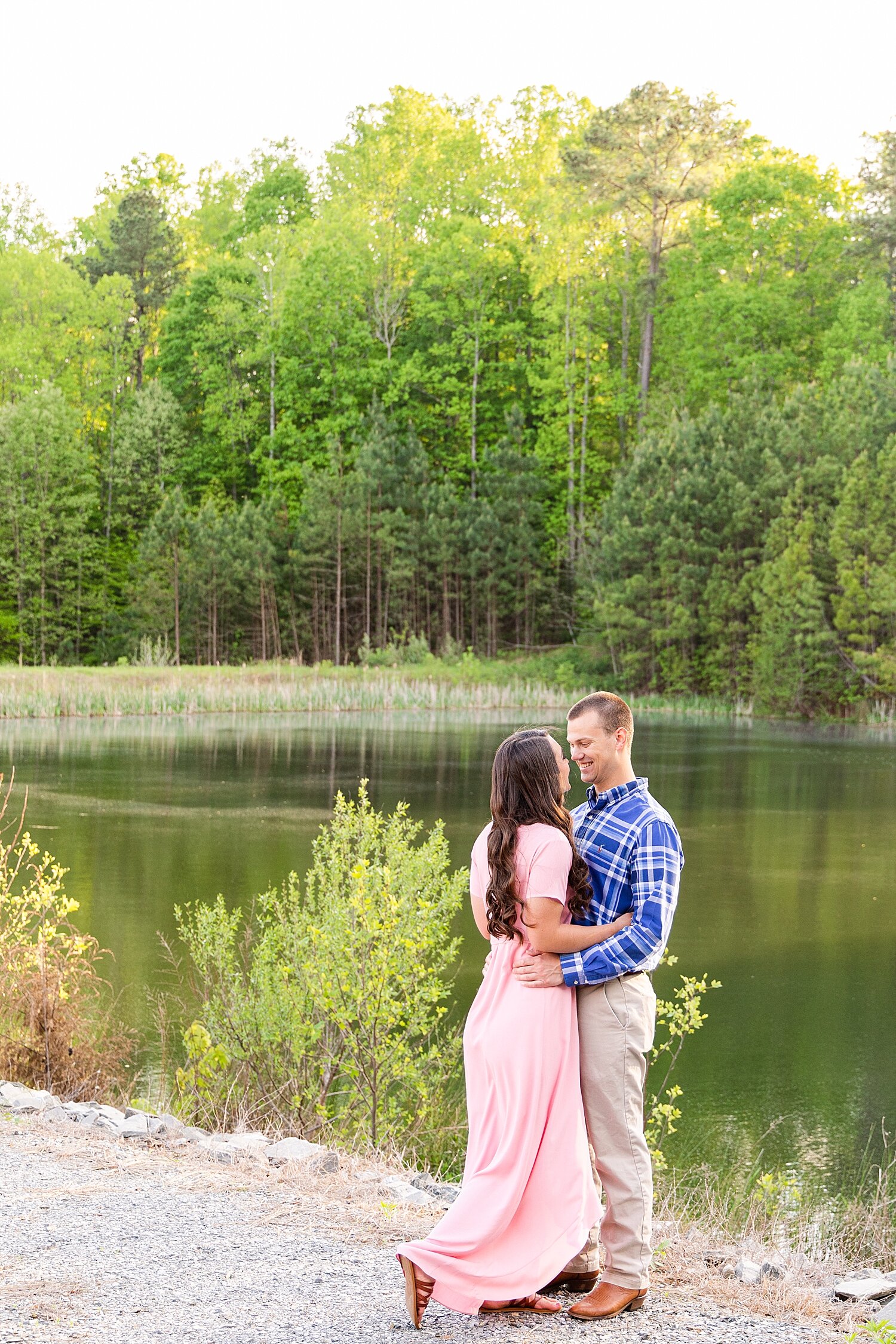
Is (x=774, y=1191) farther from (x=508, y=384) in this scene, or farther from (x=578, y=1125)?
(x=508, y=384)

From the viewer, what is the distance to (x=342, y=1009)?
6.62 m

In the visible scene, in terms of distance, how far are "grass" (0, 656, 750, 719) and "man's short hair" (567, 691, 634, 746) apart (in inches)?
1163

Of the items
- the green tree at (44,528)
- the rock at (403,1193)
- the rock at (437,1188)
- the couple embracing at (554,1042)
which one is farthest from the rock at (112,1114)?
the green tree at (44,528)

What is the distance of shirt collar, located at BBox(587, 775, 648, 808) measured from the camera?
3934 millimetres

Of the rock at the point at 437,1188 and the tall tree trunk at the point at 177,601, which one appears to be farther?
the tall tree trunk at the point at 177,601

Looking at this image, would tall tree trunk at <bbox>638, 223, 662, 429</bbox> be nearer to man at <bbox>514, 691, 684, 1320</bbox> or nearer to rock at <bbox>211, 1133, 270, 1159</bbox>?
rock at <bbox>211, 1133, 270, 1159</bbox>

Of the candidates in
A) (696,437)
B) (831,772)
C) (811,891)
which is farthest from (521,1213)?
(696,437)

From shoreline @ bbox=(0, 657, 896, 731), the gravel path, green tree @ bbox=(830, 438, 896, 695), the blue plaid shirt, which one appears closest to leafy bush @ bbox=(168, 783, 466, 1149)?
the gravel path

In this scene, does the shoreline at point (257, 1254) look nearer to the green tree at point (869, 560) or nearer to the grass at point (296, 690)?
the grass at point (296, 690)

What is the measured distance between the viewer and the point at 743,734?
3541 centimetres

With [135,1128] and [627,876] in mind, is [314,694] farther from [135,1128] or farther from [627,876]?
[627,876]

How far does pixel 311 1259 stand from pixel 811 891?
11638mm

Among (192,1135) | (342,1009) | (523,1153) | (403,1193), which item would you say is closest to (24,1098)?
(192,1135)

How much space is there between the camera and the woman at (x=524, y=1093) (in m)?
3.69
